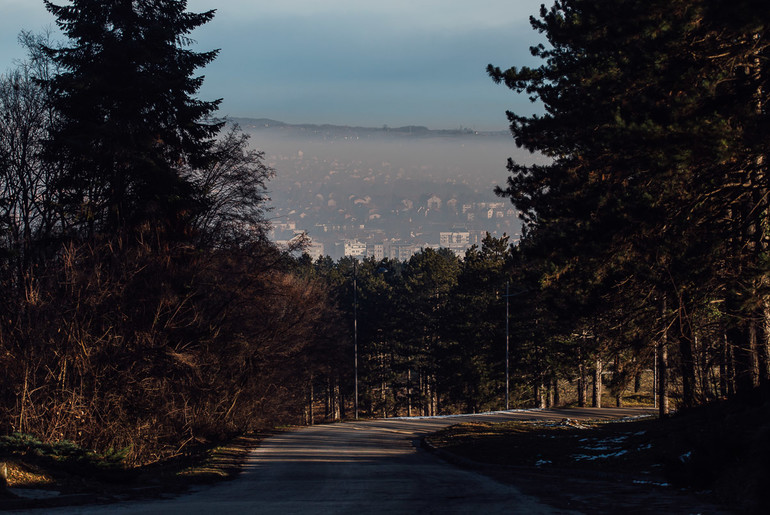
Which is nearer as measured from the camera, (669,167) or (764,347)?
(669,167)

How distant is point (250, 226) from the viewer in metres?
31.2

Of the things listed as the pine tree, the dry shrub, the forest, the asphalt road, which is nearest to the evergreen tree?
the forest

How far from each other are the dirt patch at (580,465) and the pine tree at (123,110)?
13920 mm

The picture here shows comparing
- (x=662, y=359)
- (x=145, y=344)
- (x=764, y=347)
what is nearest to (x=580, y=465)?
(x=764, y=347)

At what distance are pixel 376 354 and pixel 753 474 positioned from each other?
66.4 m

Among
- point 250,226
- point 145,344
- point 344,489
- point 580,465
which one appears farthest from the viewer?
point 250,226

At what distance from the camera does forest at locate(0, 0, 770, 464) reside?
14172 millimetres

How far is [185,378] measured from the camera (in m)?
23.2

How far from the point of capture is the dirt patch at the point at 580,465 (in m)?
9.99

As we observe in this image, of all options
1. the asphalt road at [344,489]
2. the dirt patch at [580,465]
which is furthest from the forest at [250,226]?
the asphalt road at [344,489]

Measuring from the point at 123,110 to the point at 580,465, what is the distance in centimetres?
2025

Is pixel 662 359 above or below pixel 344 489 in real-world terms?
above

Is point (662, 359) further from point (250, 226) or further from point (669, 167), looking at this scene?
point (250, 226)

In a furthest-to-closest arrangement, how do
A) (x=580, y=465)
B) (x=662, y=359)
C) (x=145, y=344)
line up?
(x=662, y=359), (x=145, y=344), (x=580, y=465)
